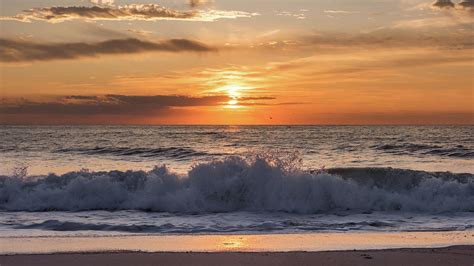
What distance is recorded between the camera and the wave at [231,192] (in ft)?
49.2

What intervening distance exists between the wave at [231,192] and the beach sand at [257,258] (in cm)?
628

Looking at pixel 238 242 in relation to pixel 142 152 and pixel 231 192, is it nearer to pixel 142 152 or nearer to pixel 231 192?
pixel 231 192

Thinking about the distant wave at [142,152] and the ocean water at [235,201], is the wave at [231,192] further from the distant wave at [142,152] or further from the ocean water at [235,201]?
the distant wave at [142,152]

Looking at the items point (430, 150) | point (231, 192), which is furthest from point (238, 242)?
point (430, 150)

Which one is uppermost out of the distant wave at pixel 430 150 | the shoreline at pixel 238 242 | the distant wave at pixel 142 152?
the shoreline at pixel 238 242

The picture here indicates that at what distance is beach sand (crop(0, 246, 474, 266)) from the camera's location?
7559mm

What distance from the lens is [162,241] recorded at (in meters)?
9.73

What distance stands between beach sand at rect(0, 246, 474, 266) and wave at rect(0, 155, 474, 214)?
6.28 metres

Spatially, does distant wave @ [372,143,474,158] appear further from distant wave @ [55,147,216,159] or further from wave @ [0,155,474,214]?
wave @ [0,155,474,214]

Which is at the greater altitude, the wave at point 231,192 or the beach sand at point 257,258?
the beach sand at point 257,258

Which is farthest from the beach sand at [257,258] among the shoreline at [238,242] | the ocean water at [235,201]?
the ocean water at [235,201]

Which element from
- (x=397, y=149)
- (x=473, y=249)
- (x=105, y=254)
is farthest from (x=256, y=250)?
(x=397, y=149)

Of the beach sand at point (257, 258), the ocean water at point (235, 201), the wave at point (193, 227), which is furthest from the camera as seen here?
the ocean water at point (235, 201)

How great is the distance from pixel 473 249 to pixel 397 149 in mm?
30009
